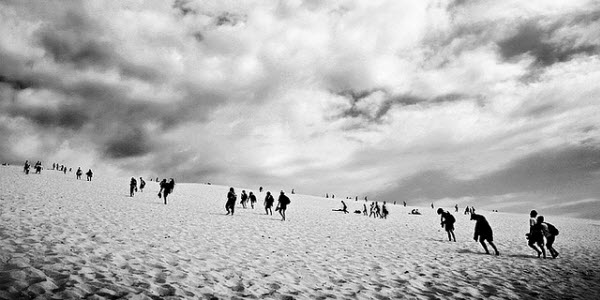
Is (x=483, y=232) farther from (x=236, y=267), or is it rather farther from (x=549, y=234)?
(x=236, y=267)

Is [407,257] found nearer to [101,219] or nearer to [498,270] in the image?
[498,270]

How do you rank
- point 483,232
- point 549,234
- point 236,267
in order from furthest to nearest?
1. point 483,232
2. point 549,234
3. point 236,267

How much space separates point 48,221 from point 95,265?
8366mm

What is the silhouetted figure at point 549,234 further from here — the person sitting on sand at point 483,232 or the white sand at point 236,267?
the person sitting on sand at point 483,232

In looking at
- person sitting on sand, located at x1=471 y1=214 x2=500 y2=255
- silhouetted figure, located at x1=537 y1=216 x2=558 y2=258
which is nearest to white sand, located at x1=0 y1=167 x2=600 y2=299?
silhouetted figure, located at x1=537 y1=216 x2=558 y2=258

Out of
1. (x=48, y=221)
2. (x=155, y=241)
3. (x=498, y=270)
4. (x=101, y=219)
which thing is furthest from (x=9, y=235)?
(x=498, y=270)

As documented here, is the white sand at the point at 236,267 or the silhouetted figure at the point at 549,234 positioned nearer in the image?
the white sand at the point at 236,267

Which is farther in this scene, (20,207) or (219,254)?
(20,207)

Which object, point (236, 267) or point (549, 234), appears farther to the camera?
point (549, 234)

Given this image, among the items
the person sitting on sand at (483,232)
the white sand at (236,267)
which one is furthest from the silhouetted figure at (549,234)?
the person sitting on sand at (483,232)

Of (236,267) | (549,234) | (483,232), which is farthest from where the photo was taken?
(483,232)

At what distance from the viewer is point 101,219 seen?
54.9 ft

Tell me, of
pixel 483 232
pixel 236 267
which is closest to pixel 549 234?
pixel 483 232

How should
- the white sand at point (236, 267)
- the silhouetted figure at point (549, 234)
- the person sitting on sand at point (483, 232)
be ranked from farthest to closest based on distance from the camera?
the person sitting on sand at point (483, 232) < the silhouetted figure at point (549, 234) < the white sand at point (236, 267)
